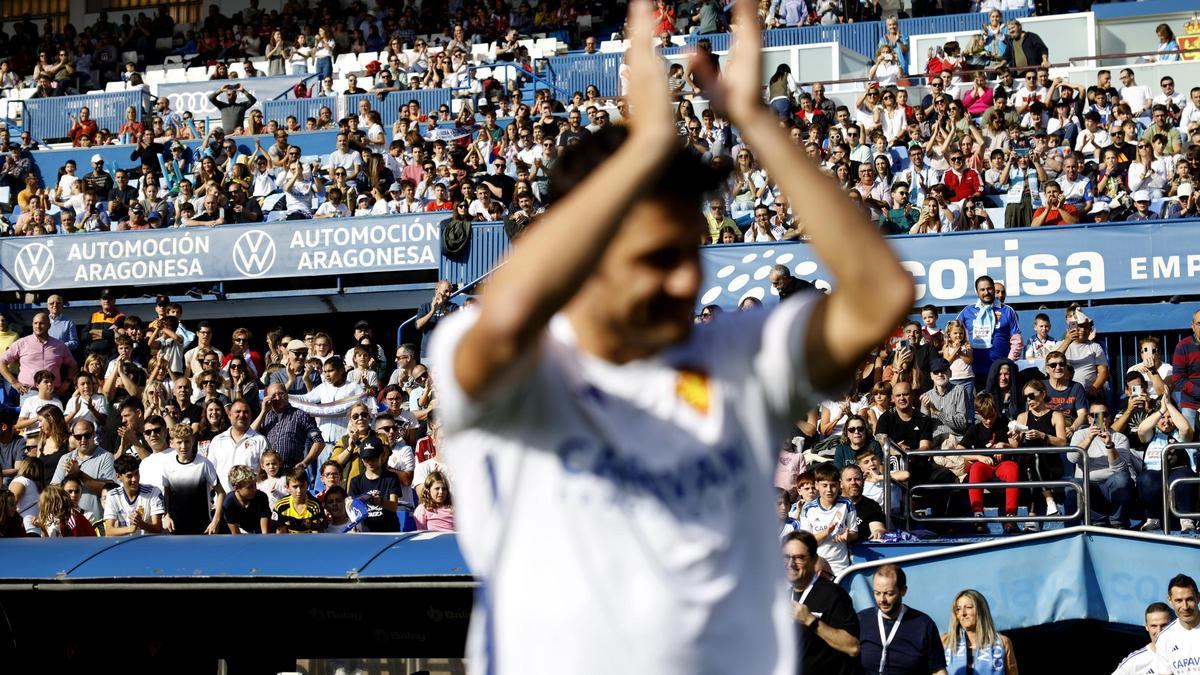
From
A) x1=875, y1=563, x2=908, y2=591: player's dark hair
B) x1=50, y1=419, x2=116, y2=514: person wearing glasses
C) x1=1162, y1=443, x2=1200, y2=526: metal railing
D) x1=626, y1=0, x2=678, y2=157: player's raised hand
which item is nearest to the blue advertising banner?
x1=1162, y1=443, x2=1200, y2=526: metal railing

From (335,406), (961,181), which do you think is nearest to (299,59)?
(961,181)

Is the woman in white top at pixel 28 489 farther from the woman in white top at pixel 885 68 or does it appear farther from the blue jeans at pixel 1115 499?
the woman in white top at pixel 885 68

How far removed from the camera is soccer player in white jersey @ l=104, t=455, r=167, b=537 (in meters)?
12.6

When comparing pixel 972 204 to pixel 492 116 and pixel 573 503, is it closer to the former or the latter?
pixel 492 116

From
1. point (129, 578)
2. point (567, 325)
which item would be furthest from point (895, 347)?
point (567, 325)

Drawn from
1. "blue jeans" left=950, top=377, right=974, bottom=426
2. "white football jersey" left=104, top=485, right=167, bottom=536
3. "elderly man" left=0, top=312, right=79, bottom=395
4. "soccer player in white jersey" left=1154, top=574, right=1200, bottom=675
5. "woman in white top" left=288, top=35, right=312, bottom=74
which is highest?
"woman in white top" left=288, top=35, right=312, bottom=74

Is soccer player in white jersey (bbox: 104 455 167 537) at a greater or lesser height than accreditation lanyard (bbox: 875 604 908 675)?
greater

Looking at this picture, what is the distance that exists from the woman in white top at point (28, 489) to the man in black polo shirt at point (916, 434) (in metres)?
6.70

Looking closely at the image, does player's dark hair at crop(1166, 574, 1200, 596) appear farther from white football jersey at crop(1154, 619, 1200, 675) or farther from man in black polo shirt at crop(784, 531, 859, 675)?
man in black polo shirt at crop(784, 531, 859, 675)

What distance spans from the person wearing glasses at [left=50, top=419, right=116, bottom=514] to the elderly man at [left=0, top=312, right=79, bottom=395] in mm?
3606

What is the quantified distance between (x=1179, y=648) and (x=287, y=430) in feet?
25.7

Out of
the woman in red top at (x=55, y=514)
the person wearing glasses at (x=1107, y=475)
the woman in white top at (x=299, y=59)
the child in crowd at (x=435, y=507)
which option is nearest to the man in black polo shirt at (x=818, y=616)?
the child in crowd at (x=435, y=507)

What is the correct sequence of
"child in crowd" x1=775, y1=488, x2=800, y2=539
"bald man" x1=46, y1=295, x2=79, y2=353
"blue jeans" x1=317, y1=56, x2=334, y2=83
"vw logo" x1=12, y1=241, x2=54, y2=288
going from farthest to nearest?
"blue jeans" x1=317, y1=56, x2=334, y2=83 < "vw logo" x1=12, y1=241, x2=54, y2=288 < "bald man" x1=46, y1=295, x2=79, y2=353 < "child in crowd" x1=775, y1=488, x2=800, y2=539

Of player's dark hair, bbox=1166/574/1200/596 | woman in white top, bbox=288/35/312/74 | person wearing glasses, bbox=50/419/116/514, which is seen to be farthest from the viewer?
woman in white top, bbox=288/35/312/74
